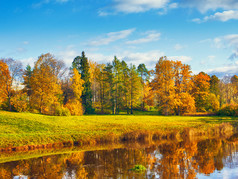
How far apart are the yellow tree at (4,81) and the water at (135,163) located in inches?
1130

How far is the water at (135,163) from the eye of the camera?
52.2ft

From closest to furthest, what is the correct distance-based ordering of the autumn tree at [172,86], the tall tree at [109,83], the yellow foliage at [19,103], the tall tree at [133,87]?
the yellow foliage at [19,103] → the autumn tree at [172,86] → the tall tree at [133,87] → the tall tree at [109,83]

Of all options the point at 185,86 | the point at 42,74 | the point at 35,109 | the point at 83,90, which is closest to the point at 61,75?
the point at 83,90

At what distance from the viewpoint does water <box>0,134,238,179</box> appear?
15914 mm

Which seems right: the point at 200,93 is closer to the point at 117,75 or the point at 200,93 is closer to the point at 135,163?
the point at 117,75

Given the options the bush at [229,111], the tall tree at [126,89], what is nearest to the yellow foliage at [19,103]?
the tall tree at [126,89]

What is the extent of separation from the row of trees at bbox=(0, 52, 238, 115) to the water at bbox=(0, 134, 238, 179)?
25145 mm

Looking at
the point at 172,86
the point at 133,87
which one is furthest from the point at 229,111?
the point at 133,87

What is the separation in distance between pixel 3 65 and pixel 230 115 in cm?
5274

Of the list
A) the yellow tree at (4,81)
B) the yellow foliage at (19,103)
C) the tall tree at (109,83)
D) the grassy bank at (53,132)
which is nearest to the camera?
the grassy bank at (53,132)

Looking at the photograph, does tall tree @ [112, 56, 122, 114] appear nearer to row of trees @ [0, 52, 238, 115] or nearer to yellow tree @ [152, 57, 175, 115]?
row of trees @ [0, 52, 238, 115]

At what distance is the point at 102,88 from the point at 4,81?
34.0m

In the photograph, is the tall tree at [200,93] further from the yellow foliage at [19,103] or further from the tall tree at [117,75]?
the yellow foliage at [19,103]

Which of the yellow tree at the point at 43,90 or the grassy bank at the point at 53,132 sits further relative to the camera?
the yellow tree at the point at 43,90
